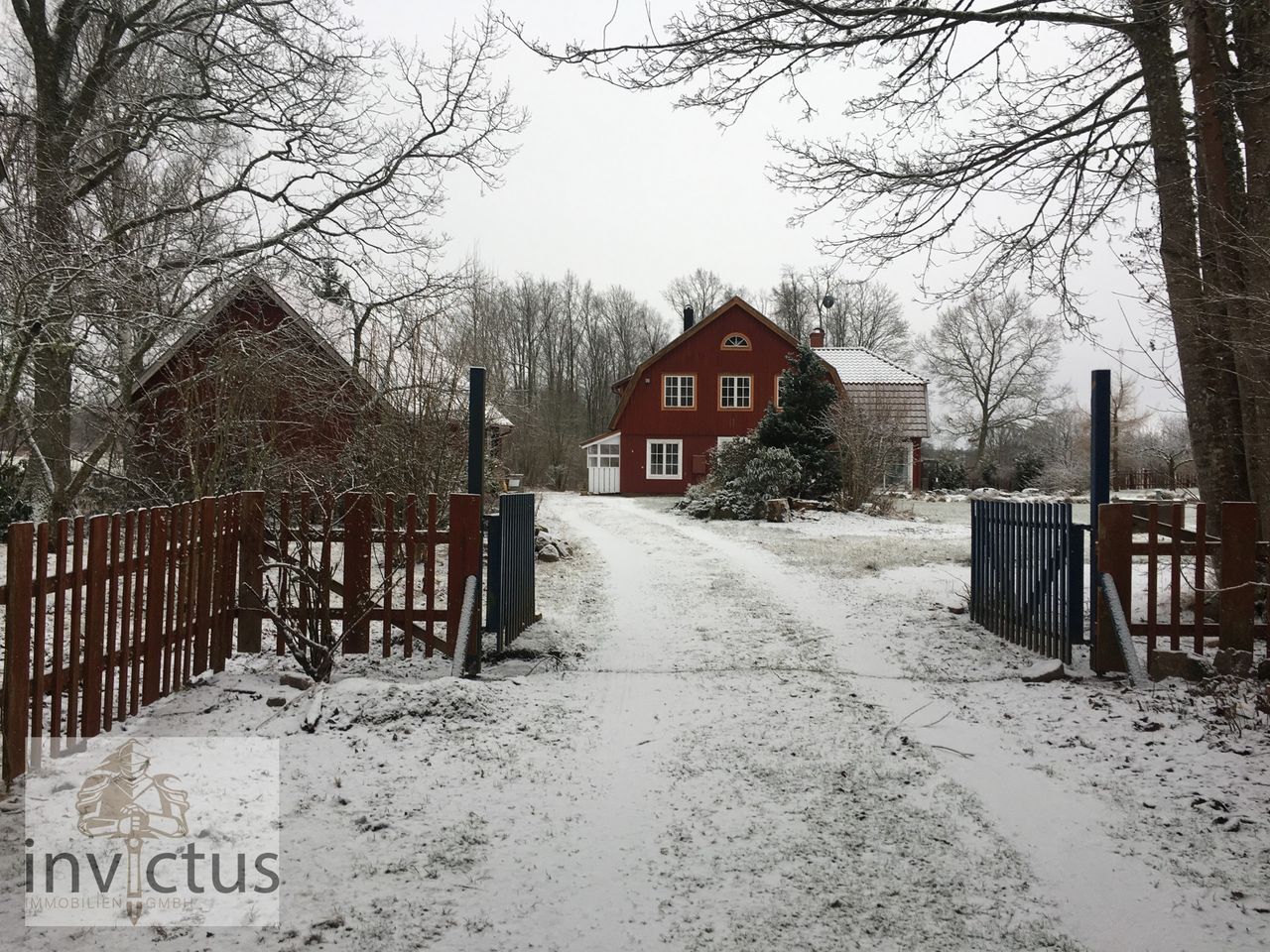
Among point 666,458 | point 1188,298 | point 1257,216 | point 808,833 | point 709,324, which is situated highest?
point 709,324

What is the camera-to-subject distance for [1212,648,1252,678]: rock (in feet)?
17.8

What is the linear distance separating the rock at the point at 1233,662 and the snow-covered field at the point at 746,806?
0.44 metres

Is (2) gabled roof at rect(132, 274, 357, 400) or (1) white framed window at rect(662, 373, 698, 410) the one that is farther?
(1) white framed window at rect(662, 373, 698, 410)

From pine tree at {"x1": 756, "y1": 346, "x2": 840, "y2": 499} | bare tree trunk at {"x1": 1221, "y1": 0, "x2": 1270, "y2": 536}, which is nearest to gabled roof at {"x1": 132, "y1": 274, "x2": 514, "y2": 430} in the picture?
bare tree trunk at {"x1": 1221, "y1": 0, "x2": 1270, "y2": 536}

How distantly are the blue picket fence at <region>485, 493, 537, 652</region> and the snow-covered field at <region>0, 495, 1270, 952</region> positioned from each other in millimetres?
324

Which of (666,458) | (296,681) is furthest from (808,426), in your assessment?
(296,681)

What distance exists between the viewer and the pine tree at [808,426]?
23.2m

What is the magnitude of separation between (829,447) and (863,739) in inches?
773

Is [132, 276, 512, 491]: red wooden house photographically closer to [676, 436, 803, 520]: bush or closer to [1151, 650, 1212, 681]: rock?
[1151, 650, 1212, 681]: rock

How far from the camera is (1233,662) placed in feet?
17.9

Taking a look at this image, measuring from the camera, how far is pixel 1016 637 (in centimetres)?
714

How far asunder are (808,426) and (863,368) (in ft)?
50.9

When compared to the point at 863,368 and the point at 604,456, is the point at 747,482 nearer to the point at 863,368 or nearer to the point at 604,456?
the point at 604,456

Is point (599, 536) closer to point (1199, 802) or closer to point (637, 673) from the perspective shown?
point (637, 673)
